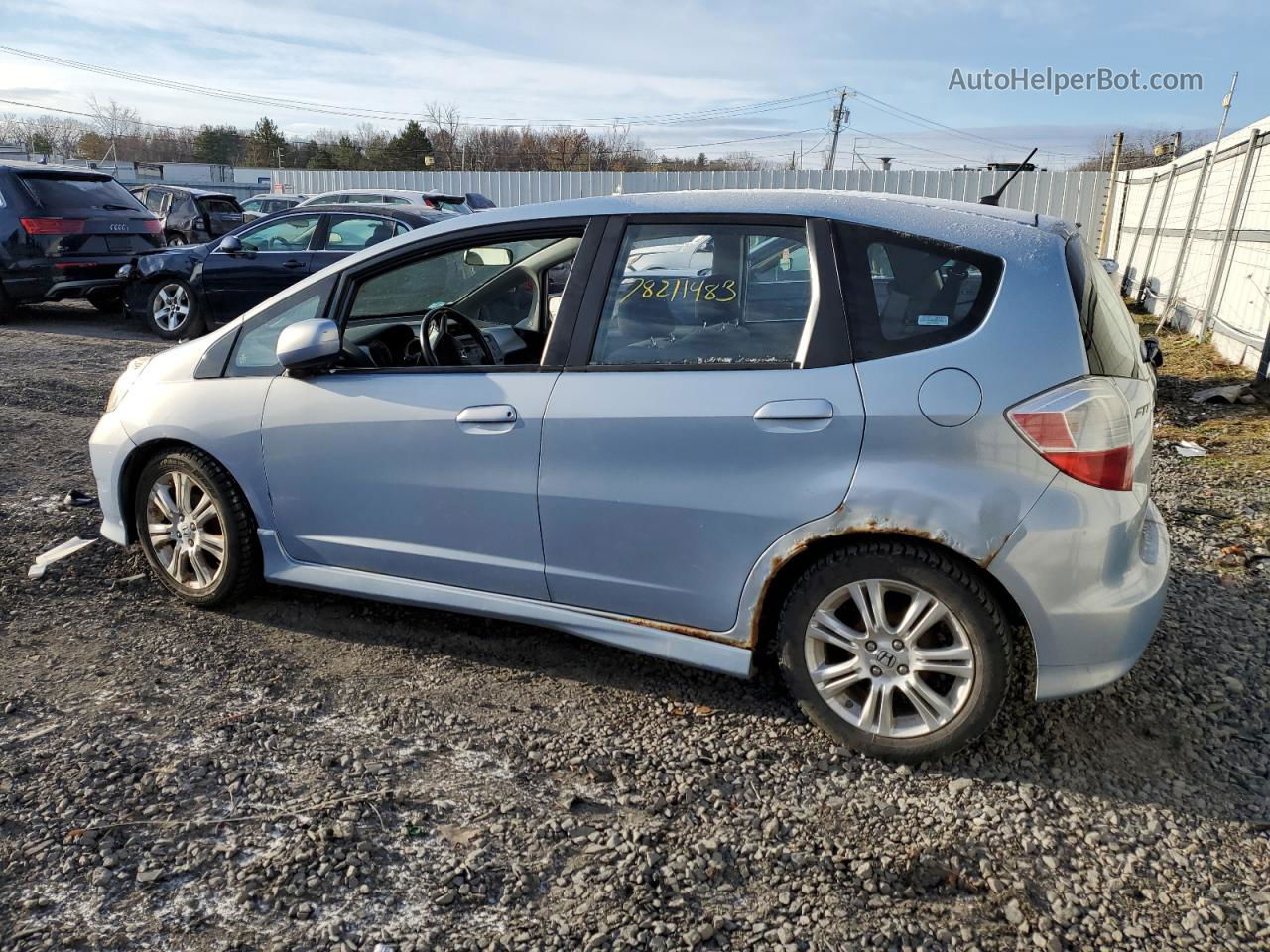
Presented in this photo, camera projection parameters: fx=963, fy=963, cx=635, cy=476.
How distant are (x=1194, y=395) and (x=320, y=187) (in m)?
31.5

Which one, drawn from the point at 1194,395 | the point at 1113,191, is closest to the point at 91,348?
the point at 1194,395

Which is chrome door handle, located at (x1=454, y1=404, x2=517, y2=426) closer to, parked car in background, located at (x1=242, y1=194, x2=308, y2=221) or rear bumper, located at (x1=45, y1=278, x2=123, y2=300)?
rear bumper, located at (x1=45, y1=278, x2=123, y2=300)

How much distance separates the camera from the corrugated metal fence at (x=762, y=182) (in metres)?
25.7

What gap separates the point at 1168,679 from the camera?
140 inches

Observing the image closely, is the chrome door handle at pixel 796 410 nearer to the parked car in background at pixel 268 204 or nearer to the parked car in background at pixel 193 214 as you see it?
the parked car in background at pixel 193 214

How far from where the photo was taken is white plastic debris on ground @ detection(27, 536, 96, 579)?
4.37 meters

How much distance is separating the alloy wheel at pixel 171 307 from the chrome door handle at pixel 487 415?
897cm

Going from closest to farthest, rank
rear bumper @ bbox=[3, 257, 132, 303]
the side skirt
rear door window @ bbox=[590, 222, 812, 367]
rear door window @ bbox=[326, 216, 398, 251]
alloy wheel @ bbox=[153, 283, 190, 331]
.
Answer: rear door window @ bbox=[590, 222, 812, 367]
the side skirt
rear door window @ bbox=[326, 216, 398, 251]
rear bumper @ bbox=[3, 257, 132, 303]
alloy wheel @ bbox=[153, 283, 190, 331]

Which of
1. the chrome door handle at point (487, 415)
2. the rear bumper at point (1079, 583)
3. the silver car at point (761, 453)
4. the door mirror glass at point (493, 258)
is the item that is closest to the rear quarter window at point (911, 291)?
the silver car at point (761, 453)

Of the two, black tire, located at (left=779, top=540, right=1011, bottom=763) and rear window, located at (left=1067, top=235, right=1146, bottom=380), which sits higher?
rear window, located at (left=1067, top=235, right=1146, bottom=380)

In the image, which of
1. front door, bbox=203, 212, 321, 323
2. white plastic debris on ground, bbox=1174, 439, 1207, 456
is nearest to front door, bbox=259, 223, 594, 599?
white plastic debris on ground, bbox=1174, 439, 1207, 456

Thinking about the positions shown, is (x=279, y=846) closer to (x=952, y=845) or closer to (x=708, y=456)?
(x=708, y=456)

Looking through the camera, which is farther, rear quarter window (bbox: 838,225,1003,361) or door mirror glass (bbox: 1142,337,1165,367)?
door mirror glass (bbox: 1142,337,1165,367)

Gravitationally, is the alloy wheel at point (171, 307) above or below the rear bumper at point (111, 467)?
below
